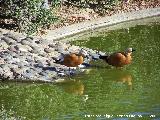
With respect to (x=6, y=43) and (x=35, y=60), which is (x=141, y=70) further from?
(x=6, y=43)

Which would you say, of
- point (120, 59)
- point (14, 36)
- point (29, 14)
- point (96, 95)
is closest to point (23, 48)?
point (14, 36)

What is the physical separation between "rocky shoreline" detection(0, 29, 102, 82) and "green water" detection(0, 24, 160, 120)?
2.43 feet

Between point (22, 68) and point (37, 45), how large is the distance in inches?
119

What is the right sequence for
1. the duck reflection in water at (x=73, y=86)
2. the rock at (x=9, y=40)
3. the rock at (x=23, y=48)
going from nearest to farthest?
the duck reflection in water at (x=73, y=86) → the rock at (x=23, y=48) → the rock at (x=9, y=40)

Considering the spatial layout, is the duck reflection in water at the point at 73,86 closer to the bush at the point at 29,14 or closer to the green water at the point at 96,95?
the green water at the point at 96,95

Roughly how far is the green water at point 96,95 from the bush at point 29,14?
302 inches

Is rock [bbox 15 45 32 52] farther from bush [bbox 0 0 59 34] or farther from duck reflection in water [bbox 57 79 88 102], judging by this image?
bush [bbox 0 0 59 34]

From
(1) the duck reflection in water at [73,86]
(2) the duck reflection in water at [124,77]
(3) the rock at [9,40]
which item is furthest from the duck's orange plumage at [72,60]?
(3) the rock at [9,40]

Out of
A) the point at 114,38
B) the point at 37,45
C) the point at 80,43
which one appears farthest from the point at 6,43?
the point at 114,38

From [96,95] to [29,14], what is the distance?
12752 mm

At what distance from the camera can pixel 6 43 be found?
87.8 ft

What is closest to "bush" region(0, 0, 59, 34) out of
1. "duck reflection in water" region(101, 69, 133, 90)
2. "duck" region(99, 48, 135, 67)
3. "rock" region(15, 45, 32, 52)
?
A: "rock" region(15, 45, 32, 52)

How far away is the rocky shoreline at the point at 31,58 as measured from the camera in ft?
77.3

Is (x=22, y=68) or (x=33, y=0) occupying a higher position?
(x=33, y=0)
